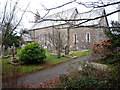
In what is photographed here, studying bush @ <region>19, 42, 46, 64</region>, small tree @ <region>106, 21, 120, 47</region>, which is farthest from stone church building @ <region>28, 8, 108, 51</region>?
bush @ <region>19, 42, 46, 64</region>

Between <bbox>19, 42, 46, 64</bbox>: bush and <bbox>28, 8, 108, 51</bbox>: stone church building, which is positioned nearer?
<bbox>28, 8, 108, 51</bbox>: stone church building

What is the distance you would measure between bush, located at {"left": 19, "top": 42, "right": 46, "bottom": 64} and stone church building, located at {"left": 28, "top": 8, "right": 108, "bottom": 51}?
855 mm

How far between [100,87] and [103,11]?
1.79 metres

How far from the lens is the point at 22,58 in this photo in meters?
5.67

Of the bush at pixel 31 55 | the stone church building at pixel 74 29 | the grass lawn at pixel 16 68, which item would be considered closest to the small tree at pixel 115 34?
the stone church building at pixel 74 29

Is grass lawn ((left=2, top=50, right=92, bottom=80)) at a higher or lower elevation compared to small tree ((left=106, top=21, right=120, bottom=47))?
lower

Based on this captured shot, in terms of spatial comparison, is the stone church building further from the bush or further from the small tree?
the bush

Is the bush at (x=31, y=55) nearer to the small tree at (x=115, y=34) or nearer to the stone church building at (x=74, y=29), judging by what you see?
the stone church building at (x=74, y=29)

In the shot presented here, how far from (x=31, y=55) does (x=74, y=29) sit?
3284mm

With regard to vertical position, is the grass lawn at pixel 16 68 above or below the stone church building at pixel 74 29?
below

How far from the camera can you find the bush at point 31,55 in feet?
18.6

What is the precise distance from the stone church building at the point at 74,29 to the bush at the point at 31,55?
85 centimetres

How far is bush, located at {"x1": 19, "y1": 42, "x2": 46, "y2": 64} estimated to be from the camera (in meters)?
5.67

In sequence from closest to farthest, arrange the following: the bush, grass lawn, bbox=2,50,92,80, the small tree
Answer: grass lawn, bbox=2,50,92,80 < the small tree < the bush
